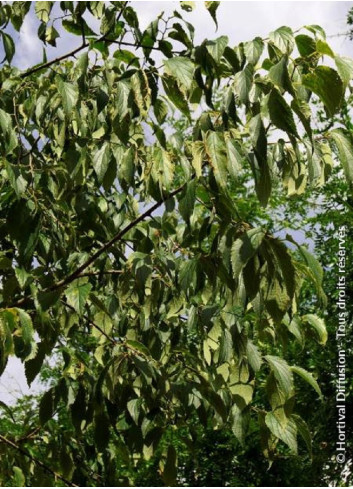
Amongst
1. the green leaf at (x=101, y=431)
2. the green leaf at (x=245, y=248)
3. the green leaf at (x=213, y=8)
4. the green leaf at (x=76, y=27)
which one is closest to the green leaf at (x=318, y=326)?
the green leaf at (x=101, y=431)

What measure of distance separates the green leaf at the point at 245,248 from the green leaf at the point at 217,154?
0.18 metres

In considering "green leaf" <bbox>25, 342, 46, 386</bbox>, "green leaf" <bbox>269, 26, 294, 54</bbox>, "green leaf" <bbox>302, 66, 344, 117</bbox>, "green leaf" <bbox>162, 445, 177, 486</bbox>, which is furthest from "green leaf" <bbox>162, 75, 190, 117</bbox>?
"green leaf" <bbox>162, 445, 177, 486</bbox>

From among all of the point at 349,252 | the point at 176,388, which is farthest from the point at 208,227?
the point at 349,252

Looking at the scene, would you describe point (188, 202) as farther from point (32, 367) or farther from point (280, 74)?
point (32, 367)

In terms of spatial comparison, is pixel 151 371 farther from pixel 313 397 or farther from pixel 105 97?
pixel 313 397

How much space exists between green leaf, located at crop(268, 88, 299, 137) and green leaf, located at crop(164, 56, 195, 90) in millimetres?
453

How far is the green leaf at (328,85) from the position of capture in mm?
1650

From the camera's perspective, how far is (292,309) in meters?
2.04

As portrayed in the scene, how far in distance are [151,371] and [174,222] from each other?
4.90 feet

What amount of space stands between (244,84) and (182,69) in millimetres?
284

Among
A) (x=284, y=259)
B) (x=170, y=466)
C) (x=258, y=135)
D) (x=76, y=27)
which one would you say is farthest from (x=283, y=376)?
(x=76, y=27)

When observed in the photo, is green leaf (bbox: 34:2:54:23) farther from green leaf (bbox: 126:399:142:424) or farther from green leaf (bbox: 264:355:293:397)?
green leaf (bbox: 264:355:293:397)

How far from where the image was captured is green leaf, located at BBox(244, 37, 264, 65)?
181cm

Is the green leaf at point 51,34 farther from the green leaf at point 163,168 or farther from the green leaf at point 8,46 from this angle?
the green leaf at point 163,168
